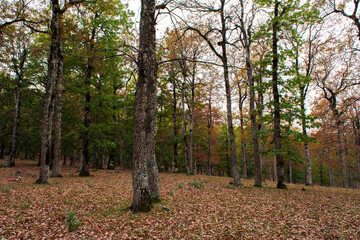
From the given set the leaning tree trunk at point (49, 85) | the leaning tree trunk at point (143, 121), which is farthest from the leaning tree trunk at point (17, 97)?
the leaning tree trunk at point (143, 121)

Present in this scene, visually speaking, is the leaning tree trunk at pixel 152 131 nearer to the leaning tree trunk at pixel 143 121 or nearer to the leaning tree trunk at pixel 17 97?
the leaning tree trunk at pixel 143 121

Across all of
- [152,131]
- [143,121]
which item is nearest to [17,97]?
[152,131]

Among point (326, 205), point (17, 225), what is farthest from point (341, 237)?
point (17, 225)

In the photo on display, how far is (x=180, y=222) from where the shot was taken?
5.47 m

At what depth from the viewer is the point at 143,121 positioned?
6.21m

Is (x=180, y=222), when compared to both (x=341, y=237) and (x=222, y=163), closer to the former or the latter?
(x=341, y=237)

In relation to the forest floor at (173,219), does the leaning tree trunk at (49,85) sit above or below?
above

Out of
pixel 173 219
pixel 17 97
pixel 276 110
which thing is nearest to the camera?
pixel 173 219

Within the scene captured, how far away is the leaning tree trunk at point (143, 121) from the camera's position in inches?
237

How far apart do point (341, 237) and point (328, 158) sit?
22.0 metres

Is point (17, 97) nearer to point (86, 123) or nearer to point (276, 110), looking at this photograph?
point (86, 123)

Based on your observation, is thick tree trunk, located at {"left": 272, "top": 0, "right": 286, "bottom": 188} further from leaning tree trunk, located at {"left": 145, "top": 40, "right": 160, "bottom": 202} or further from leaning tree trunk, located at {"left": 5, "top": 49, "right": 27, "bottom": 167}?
leaning tree trunk, located at {"left": 5, "top": 49, "right": 27, "bottom": 167}

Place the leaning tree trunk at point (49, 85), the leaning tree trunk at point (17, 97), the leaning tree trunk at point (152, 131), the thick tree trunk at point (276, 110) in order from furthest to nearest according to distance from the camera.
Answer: the leaning tree trunk at point (17, 97) < the thick tree trunk at point (276, 110) < the leaning tree trunk at point (49, 85) < the leaning tree trunk at point (152, 131)

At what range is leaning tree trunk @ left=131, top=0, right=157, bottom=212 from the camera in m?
6.02
